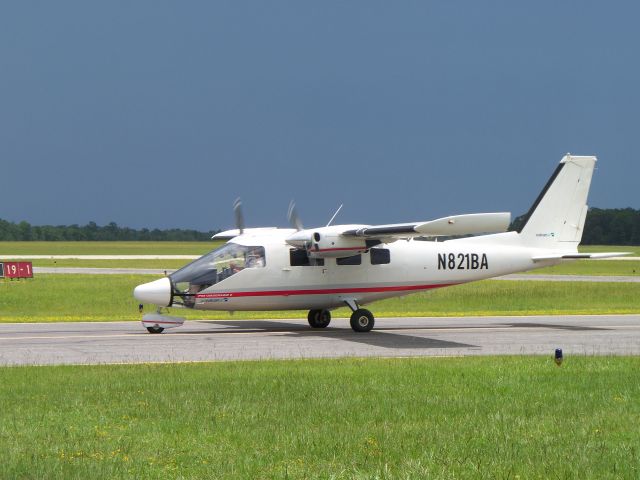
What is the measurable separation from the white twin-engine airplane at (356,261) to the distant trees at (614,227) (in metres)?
135

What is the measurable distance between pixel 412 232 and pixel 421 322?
280 inches

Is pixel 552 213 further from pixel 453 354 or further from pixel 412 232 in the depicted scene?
pixel 453 354

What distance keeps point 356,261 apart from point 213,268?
425cm

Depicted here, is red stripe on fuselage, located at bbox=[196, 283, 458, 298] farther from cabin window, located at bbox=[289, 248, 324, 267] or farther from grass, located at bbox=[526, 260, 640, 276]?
grass, located at bbox=[526, 260, 640, 276]

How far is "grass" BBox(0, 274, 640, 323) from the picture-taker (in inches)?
1420

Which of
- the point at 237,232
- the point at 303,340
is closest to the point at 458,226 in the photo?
the point at 303,340

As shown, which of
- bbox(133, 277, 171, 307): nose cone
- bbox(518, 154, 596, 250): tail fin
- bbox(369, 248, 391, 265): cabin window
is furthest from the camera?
bbox(518, 154, 596, 250): tail fin

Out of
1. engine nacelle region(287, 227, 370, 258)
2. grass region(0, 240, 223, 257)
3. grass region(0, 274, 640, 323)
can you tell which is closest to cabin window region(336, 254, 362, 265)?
engine nacelle region(287, 227, 370, 258)

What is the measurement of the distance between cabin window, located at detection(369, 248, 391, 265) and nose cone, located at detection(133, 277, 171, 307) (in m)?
6.07

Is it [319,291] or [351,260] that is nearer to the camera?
[319,291]

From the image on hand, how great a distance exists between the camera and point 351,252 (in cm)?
2641

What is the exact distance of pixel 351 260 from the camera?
2709 centimetres

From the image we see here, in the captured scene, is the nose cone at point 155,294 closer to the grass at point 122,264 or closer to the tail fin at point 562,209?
the tail fin at point 562,209

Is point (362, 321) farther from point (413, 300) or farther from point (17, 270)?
point (17, 270)
